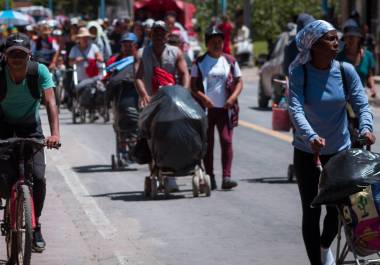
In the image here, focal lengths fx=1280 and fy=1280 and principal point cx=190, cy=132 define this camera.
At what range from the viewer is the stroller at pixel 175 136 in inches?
508

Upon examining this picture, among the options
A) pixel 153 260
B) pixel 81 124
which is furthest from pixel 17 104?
pixel 81 124

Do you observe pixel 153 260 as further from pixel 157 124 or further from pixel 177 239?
pixel 157 124

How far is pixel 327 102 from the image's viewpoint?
8.12m

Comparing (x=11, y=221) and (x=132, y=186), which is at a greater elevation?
(x=11, y=221)

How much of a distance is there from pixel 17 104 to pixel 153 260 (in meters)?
1.53

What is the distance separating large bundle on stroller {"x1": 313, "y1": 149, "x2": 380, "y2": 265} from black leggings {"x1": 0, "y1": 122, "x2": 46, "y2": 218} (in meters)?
2.72

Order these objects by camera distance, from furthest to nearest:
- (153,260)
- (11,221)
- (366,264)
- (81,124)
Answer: (81,124) → (153,260) → (11,221) → (366,264)

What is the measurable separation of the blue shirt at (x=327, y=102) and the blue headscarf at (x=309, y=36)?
0.21ft

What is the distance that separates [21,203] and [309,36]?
2.28m

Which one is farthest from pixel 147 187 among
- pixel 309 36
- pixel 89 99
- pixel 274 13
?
pixel 274 13

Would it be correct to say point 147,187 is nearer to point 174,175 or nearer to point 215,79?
point 174,175

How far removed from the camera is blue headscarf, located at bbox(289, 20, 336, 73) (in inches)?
313

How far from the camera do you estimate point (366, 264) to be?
695 cm

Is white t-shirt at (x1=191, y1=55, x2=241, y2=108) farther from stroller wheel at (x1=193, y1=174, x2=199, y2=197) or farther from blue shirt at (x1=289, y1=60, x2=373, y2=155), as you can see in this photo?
blue shirt at (x1=289, y1=60, x2=373, y2=155)
